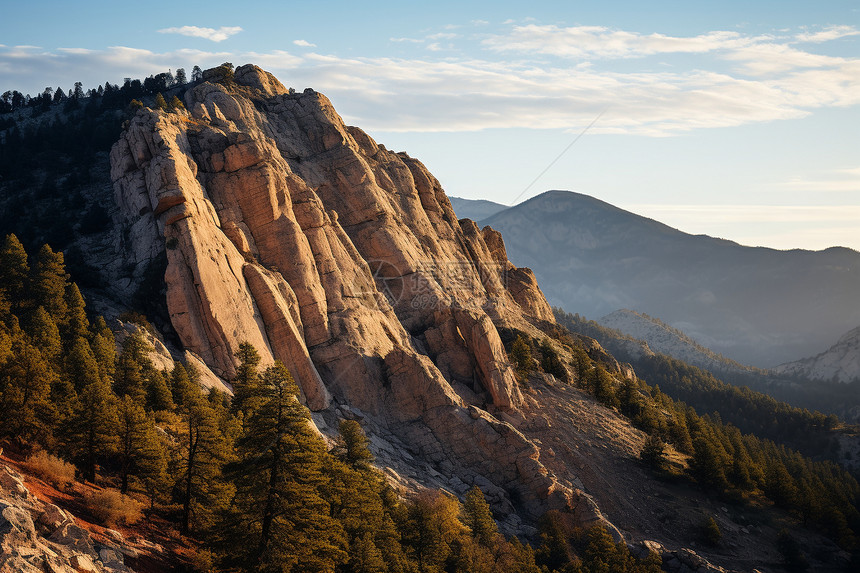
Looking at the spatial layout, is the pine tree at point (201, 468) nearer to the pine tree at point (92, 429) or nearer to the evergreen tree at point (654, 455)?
the pine tree at point (92, 429)

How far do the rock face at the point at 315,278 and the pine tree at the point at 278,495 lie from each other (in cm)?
2949

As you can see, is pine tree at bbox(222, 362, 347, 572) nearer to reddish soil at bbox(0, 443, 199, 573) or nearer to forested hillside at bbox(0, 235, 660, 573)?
forested hillside at bbox(0, 235, 660, 573)

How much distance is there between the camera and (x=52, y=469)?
131 feet

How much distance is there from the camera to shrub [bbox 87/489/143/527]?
Result: 38.3 meters

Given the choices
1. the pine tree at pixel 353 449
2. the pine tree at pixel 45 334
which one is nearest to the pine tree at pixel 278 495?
the pine tree at pixel 353 449

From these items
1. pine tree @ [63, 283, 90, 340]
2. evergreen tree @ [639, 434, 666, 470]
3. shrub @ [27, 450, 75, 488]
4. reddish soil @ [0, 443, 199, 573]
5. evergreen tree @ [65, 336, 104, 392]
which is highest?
pine tree @ [63, 283, 90, 340]

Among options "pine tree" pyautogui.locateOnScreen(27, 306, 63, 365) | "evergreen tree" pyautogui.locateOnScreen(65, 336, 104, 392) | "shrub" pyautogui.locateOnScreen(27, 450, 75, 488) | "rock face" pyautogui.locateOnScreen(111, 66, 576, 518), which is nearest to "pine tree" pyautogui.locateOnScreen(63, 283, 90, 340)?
"pine tree" pyautogui.locateOnScreen(27, 306, 63, 365)

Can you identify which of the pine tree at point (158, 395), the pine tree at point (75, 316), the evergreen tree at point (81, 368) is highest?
the pine tree at point (75, 316)

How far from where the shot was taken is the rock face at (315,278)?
6833cm

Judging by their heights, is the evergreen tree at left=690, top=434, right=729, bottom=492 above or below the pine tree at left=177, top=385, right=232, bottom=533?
below

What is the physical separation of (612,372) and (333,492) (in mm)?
79481

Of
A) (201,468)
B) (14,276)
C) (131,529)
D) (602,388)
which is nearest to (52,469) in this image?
(131,529)

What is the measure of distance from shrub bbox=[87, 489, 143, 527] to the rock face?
25344 millimetres

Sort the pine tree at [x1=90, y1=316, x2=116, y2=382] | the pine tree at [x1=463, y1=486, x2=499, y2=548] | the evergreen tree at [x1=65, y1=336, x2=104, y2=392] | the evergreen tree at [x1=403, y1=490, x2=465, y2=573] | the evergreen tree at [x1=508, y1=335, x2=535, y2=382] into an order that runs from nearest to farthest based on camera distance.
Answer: the evergreen tree at [x1=65, y1=336, x2=104, y2=392]
the pine tree at [x1=90, y1=316, x2=116, y2=382]
the evergreen tree at [x1=403, y1=490, x2=465, y2=573]
the pine tree at [x1=463, y1=486, x2=499, y2=548]
the evergreen tree at [x1=508, y1=335, x2=535, y2=382]
